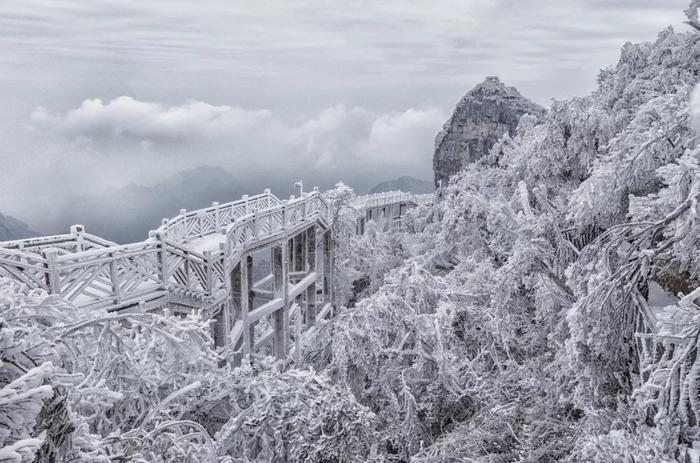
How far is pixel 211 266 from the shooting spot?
1084 centimetres

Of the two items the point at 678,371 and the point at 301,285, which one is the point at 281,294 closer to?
the point at 301,285

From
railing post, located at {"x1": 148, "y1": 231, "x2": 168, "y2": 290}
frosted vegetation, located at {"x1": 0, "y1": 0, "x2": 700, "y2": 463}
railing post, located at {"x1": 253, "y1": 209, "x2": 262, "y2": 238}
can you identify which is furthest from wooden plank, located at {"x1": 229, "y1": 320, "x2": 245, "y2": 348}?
railing post, located at {"x1": 148, "y1": 231, "x2": 168, "y2": 290}

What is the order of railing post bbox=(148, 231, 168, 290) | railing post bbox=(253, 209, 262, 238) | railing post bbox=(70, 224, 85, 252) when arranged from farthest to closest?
railing post bbox=(253, 209, 262, 238) < railing post bbox=(70, 224, 85, 252) < railing post bbox=(148, 231, 168, 290)

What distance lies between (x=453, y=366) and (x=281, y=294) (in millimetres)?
9917

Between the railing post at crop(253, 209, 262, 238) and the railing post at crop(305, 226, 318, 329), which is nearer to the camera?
the railing post at crop(253, 209, 262, 238)

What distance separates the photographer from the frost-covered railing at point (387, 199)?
4359 cm

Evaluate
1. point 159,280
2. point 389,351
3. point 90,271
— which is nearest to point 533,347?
point 389,351

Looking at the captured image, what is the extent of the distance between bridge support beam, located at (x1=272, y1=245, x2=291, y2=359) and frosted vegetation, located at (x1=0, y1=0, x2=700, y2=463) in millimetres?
6878

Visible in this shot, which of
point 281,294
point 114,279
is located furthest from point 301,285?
point 114,279

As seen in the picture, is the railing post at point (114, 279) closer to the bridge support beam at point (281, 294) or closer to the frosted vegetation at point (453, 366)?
the frosted vegetation at point (453, 366)

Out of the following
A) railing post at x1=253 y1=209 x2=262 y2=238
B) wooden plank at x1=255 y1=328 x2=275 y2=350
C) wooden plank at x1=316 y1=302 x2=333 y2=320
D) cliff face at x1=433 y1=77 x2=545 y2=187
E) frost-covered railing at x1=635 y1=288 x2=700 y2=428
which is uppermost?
cliff face at x1=433 y1=77 x2=545 y2=187

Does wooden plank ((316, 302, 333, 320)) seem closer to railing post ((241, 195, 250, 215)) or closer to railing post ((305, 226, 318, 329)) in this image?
railing post ((305, 226, 318, 329))

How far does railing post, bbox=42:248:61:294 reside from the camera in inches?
298

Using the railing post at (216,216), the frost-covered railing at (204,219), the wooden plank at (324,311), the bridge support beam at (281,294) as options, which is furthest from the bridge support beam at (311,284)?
the railing post at (216,216)
